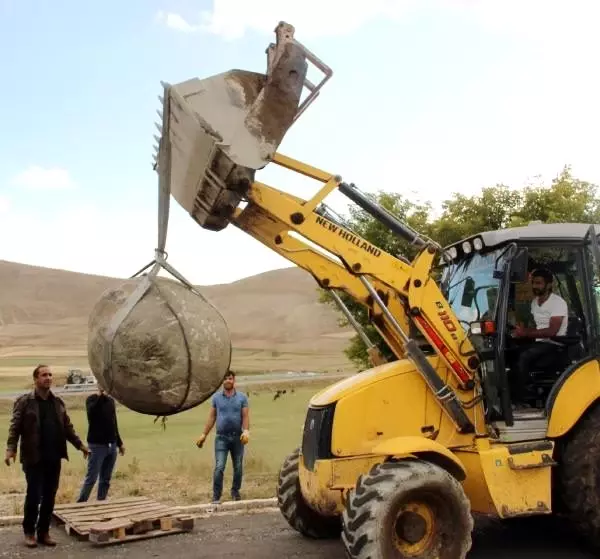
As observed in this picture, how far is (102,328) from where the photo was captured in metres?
5.36

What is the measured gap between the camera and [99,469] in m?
9.21

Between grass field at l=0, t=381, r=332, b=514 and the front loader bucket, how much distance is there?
5131mm

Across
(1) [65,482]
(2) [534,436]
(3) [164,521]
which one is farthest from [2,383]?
(2) [534,436]

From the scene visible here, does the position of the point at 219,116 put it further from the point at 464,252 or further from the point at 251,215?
the point at 464,252

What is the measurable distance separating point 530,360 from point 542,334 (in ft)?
0.84

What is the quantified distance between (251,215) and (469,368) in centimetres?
227

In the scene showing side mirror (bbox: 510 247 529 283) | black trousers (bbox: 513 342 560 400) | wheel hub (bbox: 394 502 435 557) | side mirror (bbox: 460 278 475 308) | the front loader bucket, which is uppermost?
the front loader bucket

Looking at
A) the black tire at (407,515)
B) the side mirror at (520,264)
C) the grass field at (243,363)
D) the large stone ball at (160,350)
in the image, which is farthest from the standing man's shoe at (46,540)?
the grass field at (243,363)

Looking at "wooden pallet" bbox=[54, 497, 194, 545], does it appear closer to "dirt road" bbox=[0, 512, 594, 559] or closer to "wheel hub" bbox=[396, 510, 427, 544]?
"dirt road" bbox=[0, 512, 594, 559]

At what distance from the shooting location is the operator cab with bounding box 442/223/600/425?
258 inches

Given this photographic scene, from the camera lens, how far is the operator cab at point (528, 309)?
6555 mm

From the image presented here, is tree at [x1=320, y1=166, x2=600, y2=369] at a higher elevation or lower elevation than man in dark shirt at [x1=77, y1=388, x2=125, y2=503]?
higher

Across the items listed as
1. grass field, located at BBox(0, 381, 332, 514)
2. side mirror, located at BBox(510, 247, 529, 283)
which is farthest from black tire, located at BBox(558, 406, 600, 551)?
grass field, located at BBox(0, 381, 332, 514)

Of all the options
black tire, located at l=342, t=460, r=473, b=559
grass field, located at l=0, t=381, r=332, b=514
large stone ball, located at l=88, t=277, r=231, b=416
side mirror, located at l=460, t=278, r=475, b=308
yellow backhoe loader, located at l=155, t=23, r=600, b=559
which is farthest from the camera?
grass field, located at l=0, t=381, r=332, b=514
